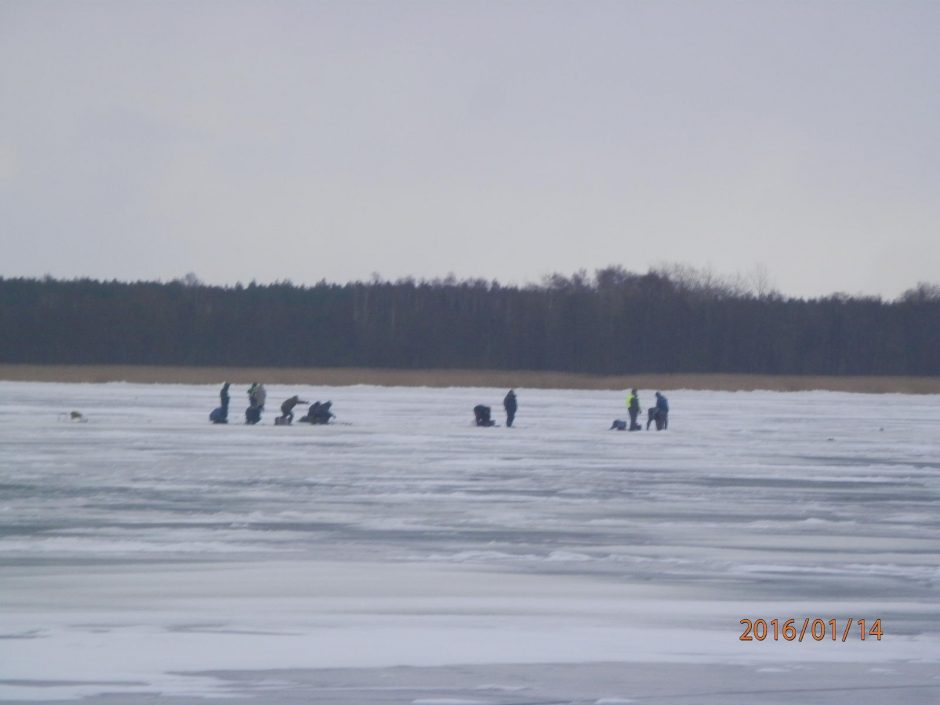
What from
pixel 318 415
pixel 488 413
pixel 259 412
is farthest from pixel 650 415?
pixel 259 412

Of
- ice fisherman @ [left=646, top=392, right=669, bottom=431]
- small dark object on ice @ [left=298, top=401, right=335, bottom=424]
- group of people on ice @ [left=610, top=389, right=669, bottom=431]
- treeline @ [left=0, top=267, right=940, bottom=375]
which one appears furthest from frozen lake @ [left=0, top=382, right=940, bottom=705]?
treeline @ [left=0, top=267, right=940, bottom=375]

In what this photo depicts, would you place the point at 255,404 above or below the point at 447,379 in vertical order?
below

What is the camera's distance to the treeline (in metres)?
84.3

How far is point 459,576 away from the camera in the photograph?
9430 mm

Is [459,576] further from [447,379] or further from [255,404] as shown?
[447,379]

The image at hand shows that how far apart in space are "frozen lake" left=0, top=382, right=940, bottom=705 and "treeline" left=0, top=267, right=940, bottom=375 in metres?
65.1

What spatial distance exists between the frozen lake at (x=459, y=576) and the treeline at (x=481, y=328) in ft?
214

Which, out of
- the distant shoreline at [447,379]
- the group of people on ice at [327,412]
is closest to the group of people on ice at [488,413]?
the group of people on ice at [327,412]

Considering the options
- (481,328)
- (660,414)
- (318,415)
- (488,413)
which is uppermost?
(481,328)

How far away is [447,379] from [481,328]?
2095 centimetres

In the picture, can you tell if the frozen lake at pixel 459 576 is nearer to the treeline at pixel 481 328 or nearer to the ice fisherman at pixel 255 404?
the ice fisherman at pixel 255 404

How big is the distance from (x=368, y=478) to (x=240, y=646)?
31.2 ft

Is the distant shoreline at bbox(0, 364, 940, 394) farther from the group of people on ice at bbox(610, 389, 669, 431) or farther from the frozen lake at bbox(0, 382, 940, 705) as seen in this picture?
the frozen lake at bbox(0, 382, 940, 705)

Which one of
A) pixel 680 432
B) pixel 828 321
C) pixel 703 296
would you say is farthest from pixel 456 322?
pixel 680 432
